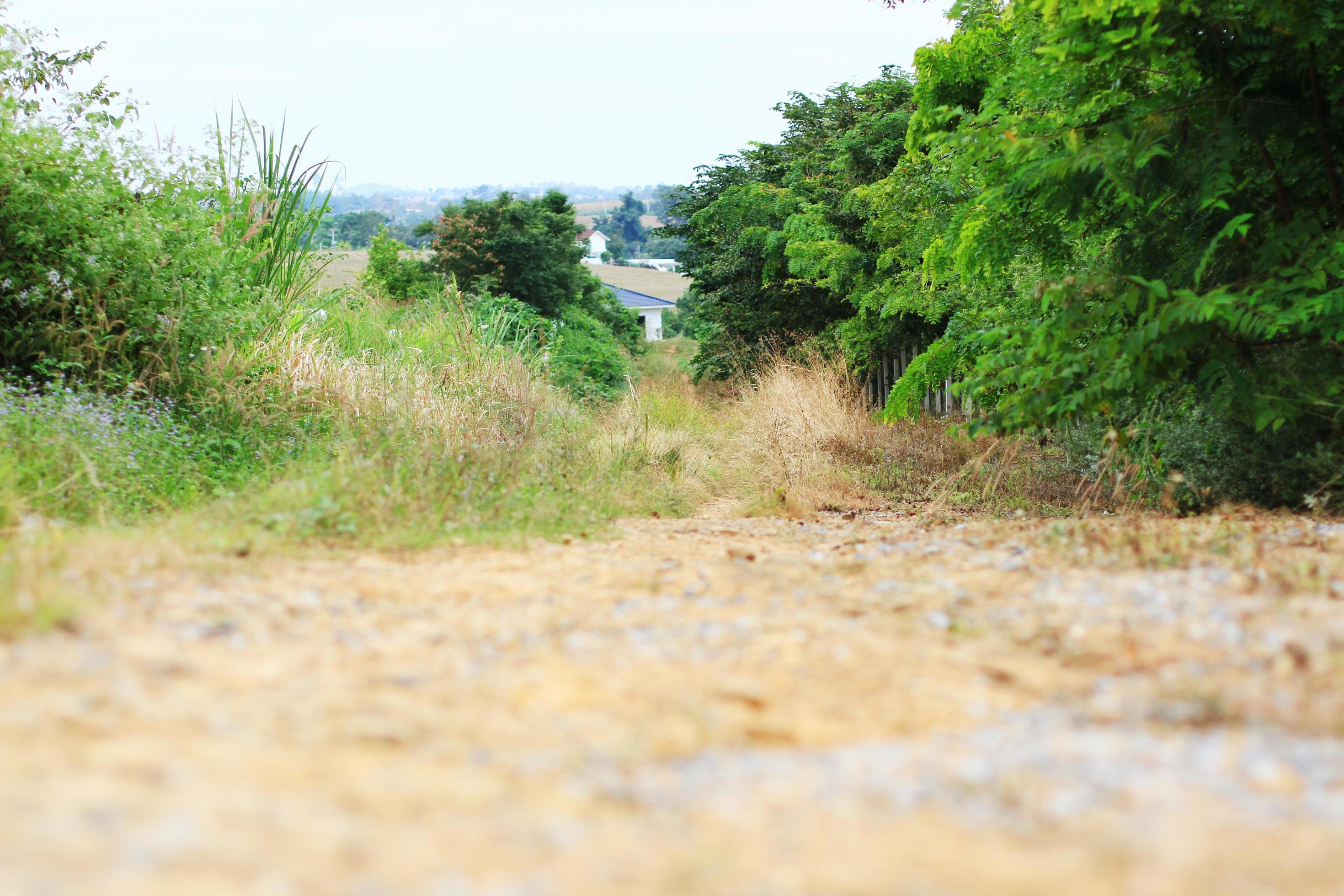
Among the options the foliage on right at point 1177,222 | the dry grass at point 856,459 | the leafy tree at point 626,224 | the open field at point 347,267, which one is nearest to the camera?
the foliage on right at point 1177,222

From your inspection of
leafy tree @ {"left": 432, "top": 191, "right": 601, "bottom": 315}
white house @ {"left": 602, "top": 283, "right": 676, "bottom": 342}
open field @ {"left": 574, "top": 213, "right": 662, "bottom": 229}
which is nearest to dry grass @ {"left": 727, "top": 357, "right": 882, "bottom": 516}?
leafy tree @ {"left": 432, "top": 191, "right": 601, "bottom": 315}

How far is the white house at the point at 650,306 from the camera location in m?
52.2

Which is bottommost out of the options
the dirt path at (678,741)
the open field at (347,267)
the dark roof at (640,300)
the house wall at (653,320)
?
the house wall at (653,320)

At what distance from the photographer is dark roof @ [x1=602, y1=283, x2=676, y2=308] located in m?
52.9

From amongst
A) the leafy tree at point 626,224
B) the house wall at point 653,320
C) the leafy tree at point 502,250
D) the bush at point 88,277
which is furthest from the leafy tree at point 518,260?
the leafy tree at point 626,224

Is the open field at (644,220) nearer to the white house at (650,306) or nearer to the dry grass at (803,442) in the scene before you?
the white house at (650,306)

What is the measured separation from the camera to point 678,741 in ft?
7.38

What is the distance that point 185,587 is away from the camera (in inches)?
131

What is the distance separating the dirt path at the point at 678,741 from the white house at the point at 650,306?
4814 cm

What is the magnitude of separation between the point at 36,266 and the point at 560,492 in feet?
13.3

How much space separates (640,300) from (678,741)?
173 ft

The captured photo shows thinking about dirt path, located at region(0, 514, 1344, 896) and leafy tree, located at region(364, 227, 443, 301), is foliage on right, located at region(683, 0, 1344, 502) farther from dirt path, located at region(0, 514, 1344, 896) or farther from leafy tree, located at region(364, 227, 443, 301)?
leafy tree, located at region(364, 227, 443, 301)

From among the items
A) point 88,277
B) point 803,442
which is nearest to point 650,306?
point 803,442

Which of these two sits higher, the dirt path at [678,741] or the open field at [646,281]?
the open field at [646,281]
